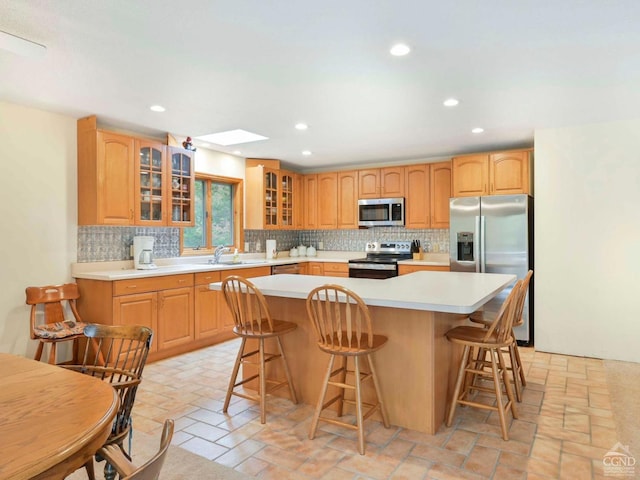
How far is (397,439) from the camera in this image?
102 inches

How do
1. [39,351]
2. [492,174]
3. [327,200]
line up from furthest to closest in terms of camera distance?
[327,200] → [492,174] → [39,351]

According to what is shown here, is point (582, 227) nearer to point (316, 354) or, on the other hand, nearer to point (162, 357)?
point (316, 354)

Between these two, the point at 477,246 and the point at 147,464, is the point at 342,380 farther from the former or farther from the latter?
the point at 477,246

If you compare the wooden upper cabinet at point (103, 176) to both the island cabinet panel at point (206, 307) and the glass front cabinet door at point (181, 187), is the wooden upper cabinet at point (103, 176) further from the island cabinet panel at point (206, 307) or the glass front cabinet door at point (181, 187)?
the island cabinet panel at point (206, 307)

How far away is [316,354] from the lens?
3.10 m

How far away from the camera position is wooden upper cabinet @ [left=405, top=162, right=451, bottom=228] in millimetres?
5719

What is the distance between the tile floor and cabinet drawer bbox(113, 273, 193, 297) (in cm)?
92

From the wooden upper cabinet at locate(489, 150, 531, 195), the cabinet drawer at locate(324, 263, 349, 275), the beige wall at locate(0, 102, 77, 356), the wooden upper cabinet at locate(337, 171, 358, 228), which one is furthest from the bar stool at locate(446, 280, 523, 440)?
the wooden upper cabinet at locate(337, 171, 358, 228)

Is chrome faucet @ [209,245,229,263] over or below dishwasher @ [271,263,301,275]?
over

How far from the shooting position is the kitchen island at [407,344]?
8.52 ft

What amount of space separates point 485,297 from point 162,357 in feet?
10.7

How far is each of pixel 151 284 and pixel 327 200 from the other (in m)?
3.26

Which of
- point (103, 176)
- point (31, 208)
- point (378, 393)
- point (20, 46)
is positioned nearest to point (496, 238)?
point (378, 393)

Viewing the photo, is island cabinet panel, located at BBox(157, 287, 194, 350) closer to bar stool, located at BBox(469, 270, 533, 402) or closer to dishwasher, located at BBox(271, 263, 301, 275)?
dishwasher, located at BBox(271, 263, 301, 275)
